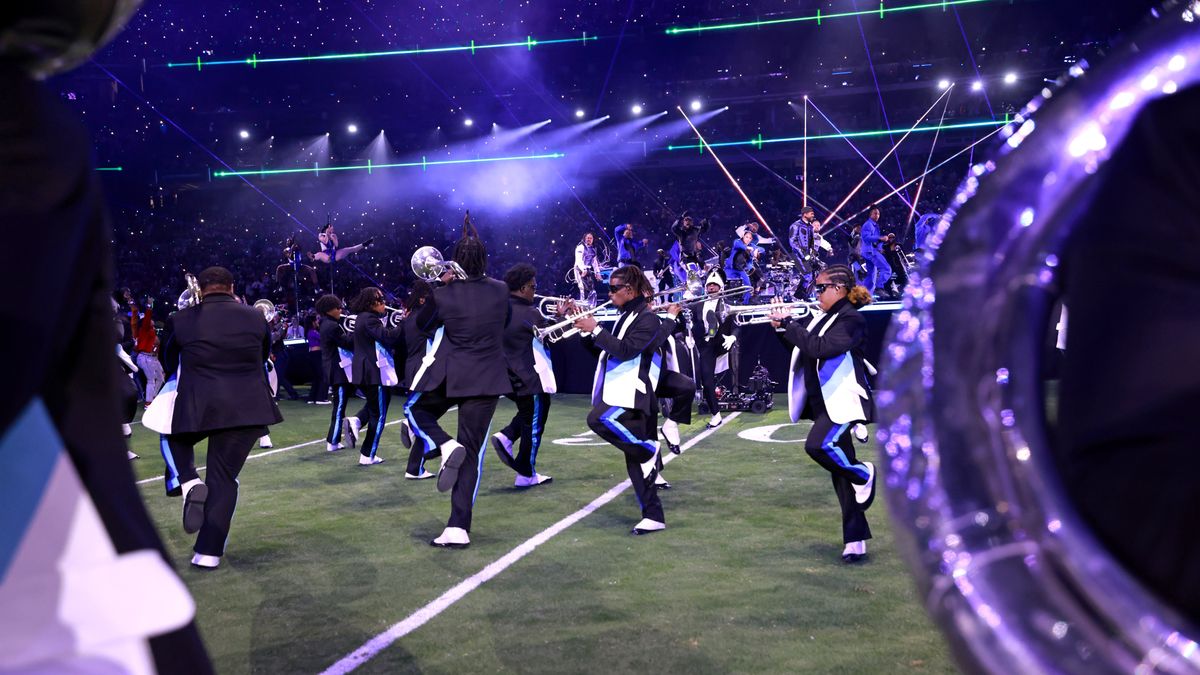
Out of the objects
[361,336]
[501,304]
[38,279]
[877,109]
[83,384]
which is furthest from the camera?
[877,109]

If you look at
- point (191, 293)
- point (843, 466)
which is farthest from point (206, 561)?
point (843, 466)

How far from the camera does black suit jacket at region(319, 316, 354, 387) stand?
489 inches

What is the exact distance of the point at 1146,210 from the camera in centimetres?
80

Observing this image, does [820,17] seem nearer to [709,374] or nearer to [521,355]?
[709,374]

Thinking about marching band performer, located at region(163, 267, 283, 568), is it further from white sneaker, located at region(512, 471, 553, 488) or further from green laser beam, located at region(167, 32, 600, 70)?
green laser beam, located at region(167, 32, 600, 70)

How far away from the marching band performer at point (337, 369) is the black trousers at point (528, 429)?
9.75ft

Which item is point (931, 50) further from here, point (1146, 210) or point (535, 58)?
point (1146, 210)

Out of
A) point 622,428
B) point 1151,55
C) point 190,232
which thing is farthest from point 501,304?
point 190,232

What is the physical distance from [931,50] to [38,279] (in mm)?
32683

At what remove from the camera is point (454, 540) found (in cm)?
727

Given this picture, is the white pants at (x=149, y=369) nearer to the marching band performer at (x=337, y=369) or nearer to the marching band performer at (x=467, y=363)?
the marching band performer at (x=337, y=369)

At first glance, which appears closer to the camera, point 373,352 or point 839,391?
point 839,391

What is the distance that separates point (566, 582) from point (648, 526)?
149 centimetres

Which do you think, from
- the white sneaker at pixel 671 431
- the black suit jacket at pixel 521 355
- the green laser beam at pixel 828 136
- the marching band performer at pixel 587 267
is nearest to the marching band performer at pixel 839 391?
the black suit jacket at pixel 521 355
